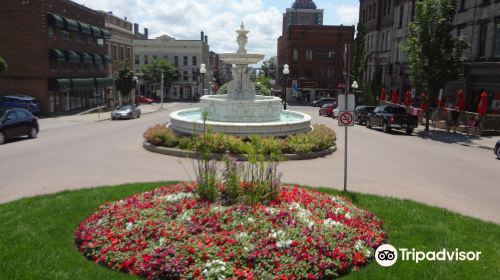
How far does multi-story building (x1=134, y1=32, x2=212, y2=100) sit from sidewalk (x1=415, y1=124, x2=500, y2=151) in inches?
2223

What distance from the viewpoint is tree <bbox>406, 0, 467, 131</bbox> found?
2770 centimetres

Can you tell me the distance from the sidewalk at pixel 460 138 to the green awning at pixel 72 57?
32.0 m

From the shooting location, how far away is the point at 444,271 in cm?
657

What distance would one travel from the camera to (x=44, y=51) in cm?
3994

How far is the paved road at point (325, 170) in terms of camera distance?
1198 centimetres

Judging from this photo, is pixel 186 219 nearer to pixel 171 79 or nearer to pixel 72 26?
pixel 72 26

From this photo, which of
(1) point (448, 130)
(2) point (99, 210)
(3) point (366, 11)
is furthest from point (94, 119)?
(3) point (366, 11)

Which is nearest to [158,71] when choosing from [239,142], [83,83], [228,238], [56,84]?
[83,83]

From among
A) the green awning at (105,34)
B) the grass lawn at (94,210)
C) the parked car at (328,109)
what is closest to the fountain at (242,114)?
the grass lawn at (94,210)

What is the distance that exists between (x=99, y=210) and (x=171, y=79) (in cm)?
6682

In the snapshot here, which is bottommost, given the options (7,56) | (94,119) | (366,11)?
(94,119)

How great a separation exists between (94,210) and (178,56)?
75464 millimetres

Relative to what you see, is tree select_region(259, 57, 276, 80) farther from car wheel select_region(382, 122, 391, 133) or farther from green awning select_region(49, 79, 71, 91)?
car wheel select_region(382, 122, 391, 133)

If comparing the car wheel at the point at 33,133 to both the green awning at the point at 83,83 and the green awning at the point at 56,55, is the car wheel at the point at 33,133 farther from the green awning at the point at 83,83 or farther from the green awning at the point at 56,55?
the green awning at the point at 83,83
